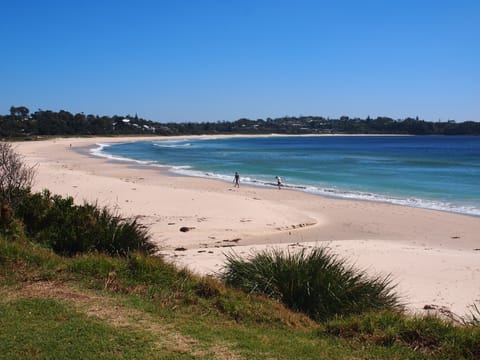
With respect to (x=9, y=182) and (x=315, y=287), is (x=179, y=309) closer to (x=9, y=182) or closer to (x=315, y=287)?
(x=315, y=287)

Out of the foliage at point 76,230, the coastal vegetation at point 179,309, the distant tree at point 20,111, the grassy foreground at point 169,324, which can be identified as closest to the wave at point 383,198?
the coastal vegetation at point 179,309

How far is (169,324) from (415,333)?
2390 millimetres

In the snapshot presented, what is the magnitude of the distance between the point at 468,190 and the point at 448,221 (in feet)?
37.0

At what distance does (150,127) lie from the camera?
178 meters

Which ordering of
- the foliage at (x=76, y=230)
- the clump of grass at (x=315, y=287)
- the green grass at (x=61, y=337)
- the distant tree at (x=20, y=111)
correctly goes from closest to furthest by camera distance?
the green grass at (x=61, y=337), the clump of grass at (x=315, y=287), the foliage at (x=76, y=230), the distant tree at (x=20, y=111)

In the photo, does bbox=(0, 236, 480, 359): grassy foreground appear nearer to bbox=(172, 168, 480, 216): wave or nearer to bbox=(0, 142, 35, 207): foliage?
bbox=(0, 142, 35, 207): foliage

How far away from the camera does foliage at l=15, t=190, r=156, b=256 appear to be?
813cm

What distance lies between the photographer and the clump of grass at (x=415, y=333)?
455cm

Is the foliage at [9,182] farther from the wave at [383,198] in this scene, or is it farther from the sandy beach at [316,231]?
the wave at [383,198]

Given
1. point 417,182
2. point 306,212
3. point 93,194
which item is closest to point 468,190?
point 417,182

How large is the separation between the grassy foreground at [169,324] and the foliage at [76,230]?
4.21ft

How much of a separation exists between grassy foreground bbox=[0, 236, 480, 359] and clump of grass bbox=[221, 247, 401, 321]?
417 millimetres

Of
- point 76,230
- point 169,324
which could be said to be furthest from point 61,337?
point 76,230

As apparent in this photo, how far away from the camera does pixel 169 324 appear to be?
5.13 metres
